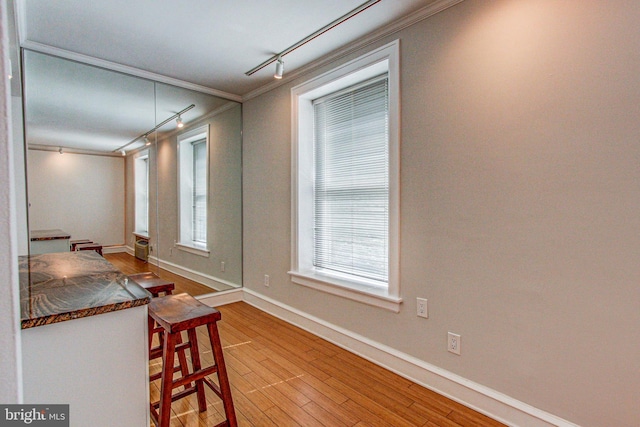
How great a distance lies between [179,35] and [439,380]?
3231 millimetres

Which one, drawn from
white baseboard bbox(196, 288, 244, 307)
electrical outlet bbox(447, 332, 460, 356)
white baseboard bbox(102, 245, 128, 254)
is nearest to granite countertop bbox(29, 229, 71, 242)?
white baseboard bbox(102, 245, 128, 254)

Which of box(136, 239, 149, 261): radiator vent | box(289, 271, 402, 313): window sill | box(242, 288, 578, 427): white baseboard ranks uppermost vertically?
box(136, 239, 149, 261): radiator vent

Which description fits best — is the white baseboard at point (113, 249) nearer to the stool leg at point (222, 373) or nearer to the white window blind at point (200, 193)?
the white window blind at point (200, 193)

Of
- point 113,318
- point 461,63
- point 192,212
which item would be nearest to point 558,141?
point 461,63

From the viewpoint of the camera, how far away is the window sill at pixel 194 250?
145 inches

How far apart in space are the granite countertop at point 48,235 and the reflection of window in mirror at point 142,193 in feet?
1.98

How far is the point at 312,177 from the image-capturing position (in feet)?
10.6

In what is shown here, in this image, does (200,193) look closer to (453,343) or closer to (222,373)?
(222,373)

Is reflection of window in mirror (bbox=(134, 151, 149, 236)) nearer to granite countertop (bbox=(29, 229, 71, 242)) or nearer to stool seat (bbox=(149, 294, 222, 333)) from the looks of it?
granite countertop (bbox=(29, 229, 71, 242))

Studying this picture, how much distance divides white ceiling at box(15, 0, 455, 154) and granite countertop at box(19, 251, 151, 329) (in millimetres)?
1558

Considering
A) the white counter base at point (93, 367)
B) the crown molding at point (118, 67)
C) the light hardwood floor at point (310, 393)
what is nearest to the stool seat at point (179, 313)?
the white counter base at point (93, 367)

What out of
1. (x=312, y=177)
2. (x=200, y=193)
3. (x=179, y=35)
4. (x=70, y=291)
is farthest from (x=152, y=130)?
(x=70, y=291)

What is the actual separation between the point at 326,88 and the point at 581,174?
2.14m

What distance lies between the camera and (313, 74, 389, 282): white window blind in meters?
2.63
